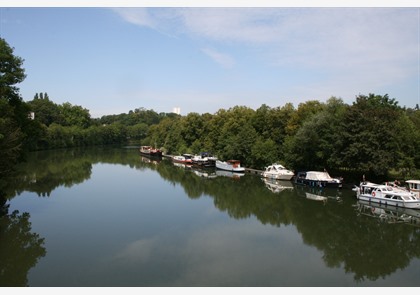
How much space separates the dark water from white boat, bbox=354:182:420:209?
774 millimetres

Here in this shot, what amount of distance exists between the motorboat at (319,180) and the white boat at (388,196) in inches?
160

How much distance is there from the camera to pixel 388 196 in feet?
81.2

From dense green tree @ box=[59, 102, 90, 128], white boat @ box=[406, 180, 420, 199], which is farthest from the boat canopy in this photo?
dense green tree @ box=[59, 102, 90, 128]

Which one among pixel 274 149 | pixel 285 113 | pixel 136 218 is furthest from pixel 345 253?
pixel 285 113

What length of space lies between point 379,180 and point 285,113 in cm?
1711

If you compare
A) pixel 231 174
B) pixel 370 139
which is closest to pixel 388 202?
pixel 370 139

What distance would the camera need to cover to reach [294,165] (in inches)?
1542

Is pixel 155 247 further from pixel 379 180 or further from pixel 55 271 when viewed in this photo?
pixel 379 180

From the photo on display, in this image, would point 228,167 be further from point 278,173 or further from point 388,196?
point 388,196

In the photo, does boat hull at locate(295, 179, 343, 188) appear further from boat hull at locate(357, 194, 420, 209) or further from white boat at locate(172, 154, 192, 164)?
white boat at locate(172, 154, 192, 164)

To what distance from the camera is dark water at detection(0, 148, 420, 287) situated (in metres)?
13.6

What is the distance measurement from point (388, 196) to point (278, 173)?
13829 mm

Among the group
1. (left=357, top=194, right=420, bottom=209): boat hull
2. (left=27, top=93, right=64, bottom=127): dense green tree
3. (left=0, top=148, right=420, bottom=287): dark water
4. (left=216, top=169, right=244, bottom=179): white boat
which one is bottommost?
(left=0, top=148, right=420, bottom=287): dark water

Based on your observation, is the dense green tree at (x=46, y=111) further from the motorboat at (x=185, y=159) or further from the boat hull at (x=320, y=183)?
the boat hull at (x=320, y=183)
